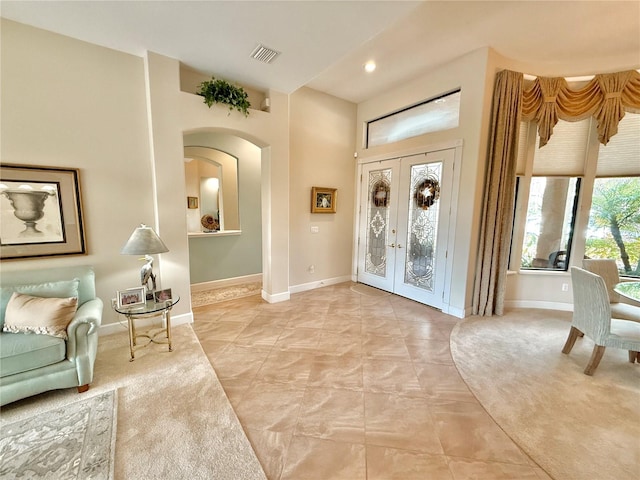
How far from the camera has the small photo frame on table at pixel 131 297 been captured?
94.8 inches

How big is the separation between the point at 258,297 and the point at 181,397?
2.24 m

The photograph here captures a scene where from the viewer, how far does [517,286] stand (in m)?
3.92

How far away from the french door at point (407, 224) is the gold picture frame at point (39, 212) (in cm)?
401

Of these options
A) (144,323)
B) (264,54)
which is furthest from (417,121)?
(144,323)

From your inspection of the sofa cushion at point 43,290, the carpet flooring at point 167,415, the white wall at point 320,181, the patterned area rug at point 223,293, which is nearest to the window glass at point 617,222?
the white wall at point 320,181

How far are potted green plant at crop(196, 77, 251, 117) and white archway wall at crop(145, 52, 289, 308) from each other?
0.10m

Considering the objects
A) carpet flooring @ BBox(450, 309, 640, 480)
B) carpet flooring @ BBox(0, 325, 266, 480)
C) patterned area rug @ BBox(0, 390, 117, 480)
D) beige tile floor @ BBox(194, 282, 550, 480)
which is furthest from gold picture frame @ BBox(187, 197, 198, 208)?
carpet flooring @ BBox(450, 309, 640, 480)

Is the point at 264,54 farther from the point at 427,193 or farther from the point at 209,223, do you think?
the point at 209,223

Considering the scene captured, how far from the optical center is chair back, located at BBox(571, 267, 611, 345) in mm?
2186

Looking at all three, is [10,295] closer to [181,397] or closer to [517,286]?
[181,397]

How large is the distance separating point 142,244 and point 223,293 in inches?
85.4

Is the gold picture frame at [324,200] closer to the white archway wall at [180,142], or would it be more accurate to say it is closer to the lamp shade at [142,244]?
the white archway wall at [180,142]

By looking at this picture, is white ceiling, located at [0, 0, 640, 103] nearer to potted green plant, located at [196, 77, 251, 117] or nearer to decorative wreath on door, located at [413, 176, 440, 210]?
potted green plant, located at [196, 77, 251, 117]

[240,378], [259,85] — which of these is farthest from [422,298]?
[259,85]
